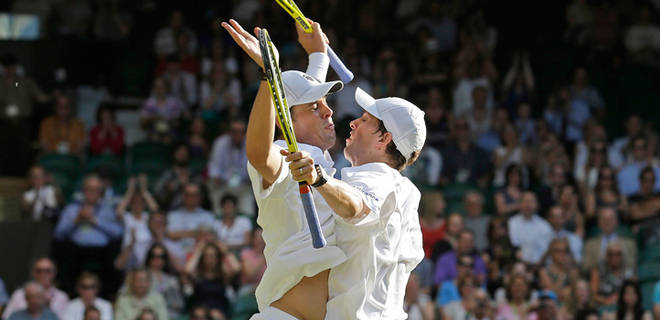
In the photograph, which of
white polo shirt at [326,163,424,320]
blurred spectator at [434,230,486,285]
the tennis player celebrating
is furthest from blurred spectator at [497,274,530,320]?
the tennis player celebrating

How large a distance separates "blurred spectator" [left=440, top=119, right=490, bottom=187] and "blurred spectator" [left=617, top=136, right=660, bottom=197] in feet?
4.73

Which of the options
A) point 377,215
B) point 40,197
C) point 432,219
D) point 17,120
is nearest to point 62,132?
point 17,120

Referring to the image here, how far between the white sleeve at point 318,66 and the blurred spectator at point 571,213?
6782 millimetres

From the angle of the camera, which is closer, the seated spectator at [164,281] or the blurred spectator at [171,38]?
the seated spectator at [164,281]

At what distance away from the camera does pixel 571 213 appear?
11.8 meters

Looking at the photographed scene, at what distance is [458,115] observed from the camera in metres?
13.4

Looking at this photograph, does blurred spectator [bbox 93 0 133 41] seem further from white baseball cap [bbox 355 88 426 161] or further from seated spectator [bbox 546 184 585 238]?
white baseball cap [bbox 355 88 426 161]

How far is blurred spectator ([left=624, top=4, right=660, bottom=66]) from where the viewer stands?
14.6 m

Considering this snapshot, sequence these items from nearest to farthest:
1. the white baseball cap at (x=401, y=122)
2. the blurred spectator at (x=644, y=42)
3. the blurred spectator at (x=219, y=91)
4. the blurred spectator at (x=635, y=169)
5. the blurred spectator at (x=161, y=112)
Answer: the white baseball cap at (x=401, y=122) → the blurred spectator at (x=635, y=169) → the blurred spectator at (x=161, y=112) → the blurred spectator at (x=219, y=91) → the blurred spectator at (x=644, y=42)

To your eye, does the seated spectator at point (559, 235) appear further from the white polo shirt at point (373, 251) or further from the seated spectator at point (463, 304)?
the white polo shirt at point (373, 251)

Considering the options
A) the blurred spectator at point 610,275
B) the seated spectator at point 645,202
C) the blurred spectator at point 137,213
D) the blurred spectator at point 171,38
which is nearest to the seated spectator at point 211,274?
the blurred spectator at point 137,213

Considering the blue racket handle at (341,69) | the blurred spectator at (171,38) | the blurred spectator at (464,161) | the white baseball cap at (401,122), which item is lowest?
the blurred spectator at (464,161)

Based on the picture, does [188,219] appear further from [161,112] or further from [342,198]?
[342,198]

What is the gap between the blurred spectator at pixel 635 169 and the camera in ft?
40.5
